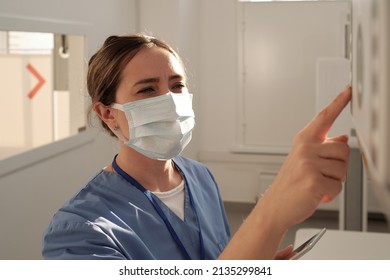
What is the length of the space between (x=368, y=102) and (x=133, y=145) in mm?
995

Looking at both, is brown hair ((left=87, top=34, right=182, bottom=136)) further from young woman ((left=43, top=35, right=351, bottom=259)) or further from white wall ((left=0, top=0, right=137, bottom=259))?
white wall ((left=0, top=0, right=137, bottom=259))

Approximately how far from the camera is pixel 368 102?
248 mm

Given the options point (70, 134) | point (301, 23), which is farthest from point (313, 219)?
point (70, 134)

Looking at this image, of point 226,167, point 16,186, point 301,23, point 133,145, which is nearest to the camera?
point 133,145

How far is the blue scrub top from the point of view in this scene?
958 mm

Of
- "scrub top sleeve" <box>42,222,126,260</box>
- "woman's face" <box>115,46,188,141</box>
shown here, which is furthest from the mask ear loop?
"scrub top sleeve" <box>42,222,126,260</box>

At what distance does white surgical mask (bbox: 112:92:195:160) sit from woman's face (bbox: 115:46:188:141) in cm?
2

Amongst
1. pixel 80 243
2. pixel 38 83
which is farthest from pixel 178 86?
pixel 38 83

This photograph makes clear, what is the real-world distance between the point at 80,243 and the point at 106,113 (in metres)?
0.42

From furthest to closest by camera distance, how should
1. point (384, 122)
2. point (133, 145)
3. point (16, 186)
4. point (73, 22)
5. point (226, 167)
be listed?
point (226, 167)
point (73, 22)
point (16, 186)
point (133, 145)
point (384, 122)

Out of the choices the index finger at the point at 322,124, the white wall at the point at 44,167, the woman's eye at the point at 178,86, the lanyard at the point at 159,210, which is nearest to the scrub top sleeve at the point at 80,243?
the lanyard at the point at 159,210

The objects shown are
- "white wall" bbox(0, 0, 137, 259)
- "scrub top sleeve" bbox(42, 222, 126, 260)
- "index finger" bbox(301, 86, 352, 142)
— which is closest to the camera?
"index finger" bbox(301, 86, 352, 142)

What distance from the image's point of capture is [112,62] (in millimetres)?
1158
